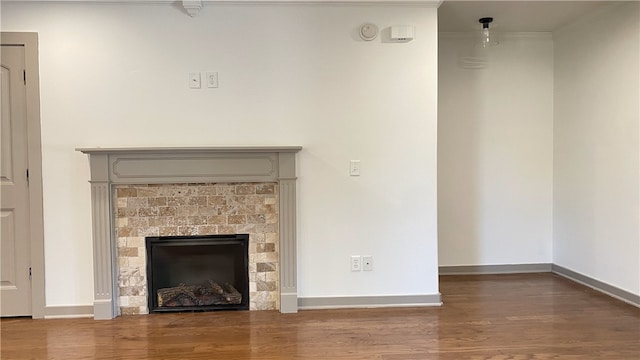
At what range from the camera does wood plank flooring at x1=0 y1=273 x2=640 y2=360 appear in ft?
8.07

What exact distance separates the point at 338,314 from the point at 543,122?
107 inches

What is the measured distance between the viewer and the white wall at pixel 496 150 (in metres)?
4.07

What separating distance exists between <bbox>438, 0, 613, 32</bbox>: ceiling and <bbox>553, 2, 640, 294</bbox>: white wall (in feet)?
0.59

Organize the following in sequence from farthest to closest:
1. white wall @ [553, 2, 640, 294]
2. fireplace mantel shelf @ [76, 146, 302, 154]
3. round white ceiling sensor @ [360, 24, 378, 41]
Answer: white wall @ [553, 2, 640, 294] < round white ceiling sensor @ [360, 24, 378, 41] < fireplace mantel shelf @ [76, 146, 302, 154]

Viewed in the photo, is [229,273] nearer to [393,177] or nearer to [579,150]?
[393,177]

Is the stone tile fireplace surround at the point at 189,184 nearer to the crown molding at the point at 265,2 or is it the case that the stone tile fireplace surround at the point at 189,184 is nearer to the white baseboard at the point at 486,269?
the crown molding at the point at 265,2

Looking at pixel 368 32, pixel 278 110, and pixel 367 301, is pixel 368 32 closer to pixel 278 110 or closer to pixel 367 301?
pixel 278 110

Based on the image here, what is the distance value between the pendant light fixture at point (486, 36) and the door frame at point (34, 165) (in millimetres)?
3436

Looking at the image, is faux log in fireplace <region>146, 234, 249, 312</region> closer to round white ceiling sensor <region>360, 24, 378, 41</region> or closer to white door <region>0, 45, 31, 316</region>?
white door <region>0, 45, 31, 316</region>

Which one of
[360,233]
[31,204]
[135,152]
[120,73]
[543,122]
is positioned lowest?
[360,233]

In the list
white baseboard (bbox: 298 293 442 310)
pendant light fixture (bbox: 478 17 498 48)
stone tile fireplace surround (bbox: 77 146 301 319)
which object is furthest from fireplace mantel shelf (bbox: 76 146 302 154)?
pendant light fixture (bbox: 478 17 498 48)

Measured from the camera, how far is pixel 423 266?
324 cm

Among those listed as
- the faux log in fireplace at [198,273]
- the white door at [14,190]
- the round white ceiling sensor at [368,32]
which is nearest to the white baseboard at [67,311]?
the white door at [14,190]

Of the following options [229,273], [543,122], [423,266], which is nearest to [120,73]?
[229,273]
